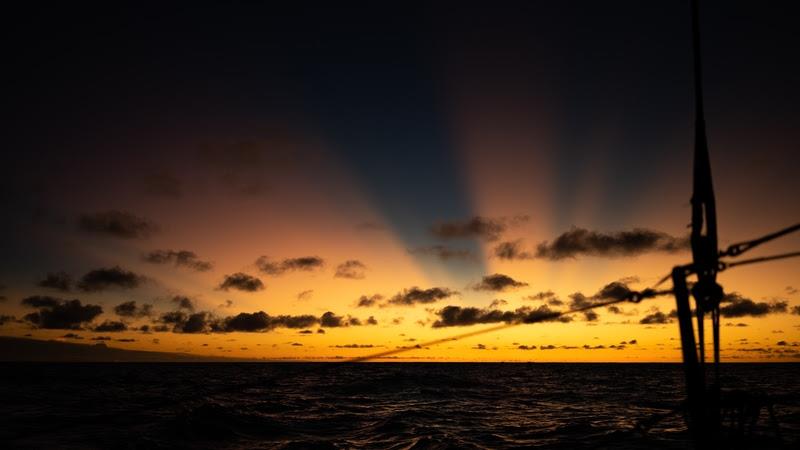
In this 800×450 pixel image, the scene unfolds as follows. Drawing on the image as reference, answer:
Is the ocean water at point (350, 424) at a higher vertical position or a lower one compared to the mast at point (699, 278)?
lower

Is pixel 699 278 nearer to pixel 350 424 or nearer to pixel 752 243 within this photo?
pixel 752 243

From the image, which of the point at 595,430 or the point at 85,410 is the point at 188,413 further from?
the point at 595,430

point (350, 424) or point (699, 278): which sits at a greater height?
point (699, 278)

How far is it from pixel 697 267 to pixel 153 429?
124ft

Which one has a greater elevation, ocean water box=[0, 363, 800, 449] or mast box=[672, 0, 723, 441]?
mast box=[672, 0, 723, 441]

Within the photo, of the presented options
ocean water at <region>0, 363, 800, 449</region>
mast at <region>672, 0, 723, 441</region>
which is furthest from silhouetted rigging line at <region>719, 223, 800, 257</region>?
ocean water at <region>0, 363, 800, 449</region>

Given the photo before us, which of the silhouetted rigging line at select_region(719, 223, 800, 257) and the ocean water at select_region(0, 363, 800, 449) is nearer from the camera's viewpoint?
the silhouetted rigging line at select_region(719, 223, 800, 257)

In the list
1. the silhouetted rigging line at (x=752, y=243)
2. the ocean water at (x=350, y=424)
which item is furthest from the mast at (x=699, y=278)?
the ocean water at (x=350, y=424)

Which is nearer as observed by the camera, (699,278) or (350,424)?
(699,278)

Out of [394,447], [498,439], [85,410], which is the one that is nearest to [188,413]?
[85,410]

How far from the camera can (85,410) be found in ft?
156

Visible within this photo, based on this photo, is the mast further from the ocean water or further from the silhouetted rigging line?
the ocean water

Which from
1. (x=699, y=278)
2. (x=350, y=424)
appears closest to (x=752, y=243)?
(x=699, y=278)

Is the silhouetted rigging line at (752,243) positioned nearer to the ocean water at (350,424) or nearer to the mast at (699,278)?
the mast at (699,278)
